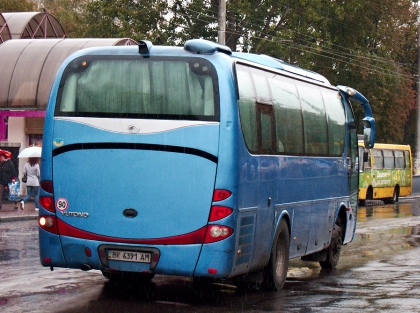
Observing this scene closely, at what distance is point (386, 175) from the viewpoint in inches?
1625

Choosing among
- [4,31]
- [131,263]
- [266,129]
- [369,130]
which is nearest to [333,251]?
[369,130]

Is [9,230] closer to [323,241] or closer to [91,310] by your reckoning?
[323,241]

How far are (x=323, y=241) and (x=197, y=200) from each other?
4809 millimetres

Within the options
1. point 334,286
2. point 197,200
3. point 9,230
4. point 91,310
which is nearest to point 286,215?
point 334,286

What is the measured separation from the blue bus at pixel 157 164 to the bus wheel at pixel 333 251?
4035 mm

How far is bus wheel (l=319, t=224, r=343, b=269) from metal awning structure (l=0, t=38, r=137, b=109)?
21355 millimetres

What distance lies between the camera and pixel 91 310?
29.5 ft

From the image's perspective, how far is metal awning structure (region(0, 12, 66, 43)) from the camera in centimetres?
4122

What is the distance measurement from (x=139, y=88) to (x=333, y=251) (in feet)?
19.0

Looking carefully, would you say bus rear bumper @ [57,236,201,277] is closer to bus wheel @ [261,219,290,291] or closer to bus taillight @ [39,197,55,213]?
bus taillight @ [39,197,55,213]

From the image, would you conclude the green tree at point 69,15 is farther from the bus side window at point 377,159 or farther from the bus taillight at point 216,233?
the bus taillight at point 216,233

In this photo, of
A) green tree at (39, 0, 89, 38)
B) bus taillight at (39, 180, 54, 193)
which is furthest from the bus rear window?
green tree at (39, 0, 89, 38)

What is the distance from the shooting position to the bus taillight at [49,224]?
959 centimetres

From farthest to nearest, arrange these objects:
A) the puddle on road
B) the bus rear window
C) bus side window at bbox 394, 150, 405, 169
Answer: bus side window at bbox 394, 150, 405, 169, the puddle on road, the bus rear window
